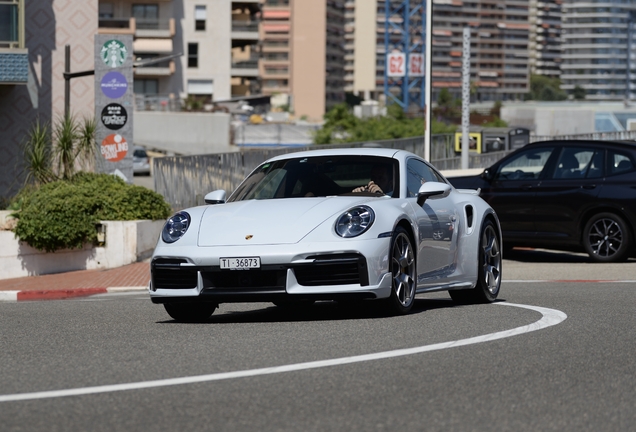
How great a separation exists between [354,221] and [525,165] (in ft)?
29.1

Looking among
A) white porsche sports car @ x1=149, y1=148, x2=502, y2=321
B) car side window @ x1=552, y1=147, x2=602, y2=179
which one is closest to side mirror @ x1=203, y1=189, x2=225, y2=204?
white porsche sports car @ x1=149, y1=148, x2=502, y2=321

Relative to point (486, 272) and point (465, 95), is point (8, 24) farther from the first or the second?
point (486, 272)

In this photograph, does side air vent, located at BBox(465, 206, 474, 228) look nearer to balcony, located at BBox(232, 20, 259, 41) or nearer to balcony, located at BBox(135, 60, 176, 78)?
balcony, located at BBox(135, 60, 176, 78)

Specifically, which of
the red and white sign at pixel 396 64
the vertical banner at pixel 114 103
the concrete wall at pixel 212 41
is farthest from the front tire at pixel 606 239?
the red and white sign at pixel 396 64

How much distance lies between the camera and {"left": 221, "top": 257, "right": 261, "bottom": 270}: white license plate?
865 cm

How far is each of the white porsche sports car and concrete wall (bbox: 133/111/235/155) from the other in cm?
6773

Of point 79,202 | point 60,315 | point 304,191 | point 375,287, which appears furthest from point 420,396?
point 79,202

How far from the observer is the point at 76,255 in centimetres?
1852

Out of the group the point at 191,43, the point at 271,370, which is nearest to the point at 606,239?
the point at 271,370

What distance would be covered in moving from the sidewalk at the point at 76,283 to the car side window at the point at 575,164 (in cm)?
589

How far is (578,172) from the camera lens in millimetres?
17172

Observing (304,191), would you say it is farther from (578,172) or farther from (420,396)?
(578,172)

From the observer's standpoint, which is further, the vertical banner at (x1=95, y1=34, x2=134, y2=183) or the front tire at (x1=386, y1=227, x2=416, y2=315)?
the vertical banner at (x1=95, y1=34, x2=134, y2=183)

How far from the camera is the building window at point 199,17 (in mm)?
100438
